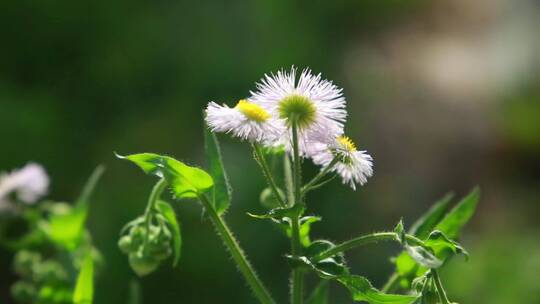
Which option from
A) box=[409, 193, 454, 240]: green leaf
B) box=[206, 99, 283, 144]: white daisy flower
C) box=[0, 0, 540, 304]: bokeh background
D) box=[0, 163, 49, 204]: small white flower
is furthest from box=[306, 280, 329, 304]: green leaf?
box=[0, 0, 540, 304]: bokeh background

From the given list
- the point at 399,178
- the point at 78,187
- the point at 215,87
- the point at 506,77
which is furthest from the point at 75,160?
the point at 506,77

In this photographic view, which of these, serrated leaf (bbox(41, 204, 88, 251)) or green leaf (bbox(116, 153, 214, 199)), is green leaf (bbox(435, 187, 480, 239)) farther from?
serrated leaf (bbox(41, 204, 88, 251))

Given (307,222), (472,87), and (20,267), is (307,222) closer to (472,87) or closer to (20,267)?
(20,267)

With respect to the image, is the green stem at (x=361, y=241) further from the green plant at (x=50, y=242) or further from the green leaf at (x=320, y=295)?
the green plant at (x=50, y=242)

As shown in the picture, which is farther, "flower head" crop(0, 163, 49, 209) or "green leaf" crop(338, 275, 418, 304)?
"flower head" crop(0, 163, 49, 209)

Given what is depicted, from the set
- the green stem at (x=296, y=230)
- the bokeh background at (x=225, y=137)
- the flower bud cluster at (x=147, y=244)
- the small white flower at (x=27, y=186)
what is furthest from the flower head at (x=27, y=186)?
the bokeh background at (x=225, y=137)
